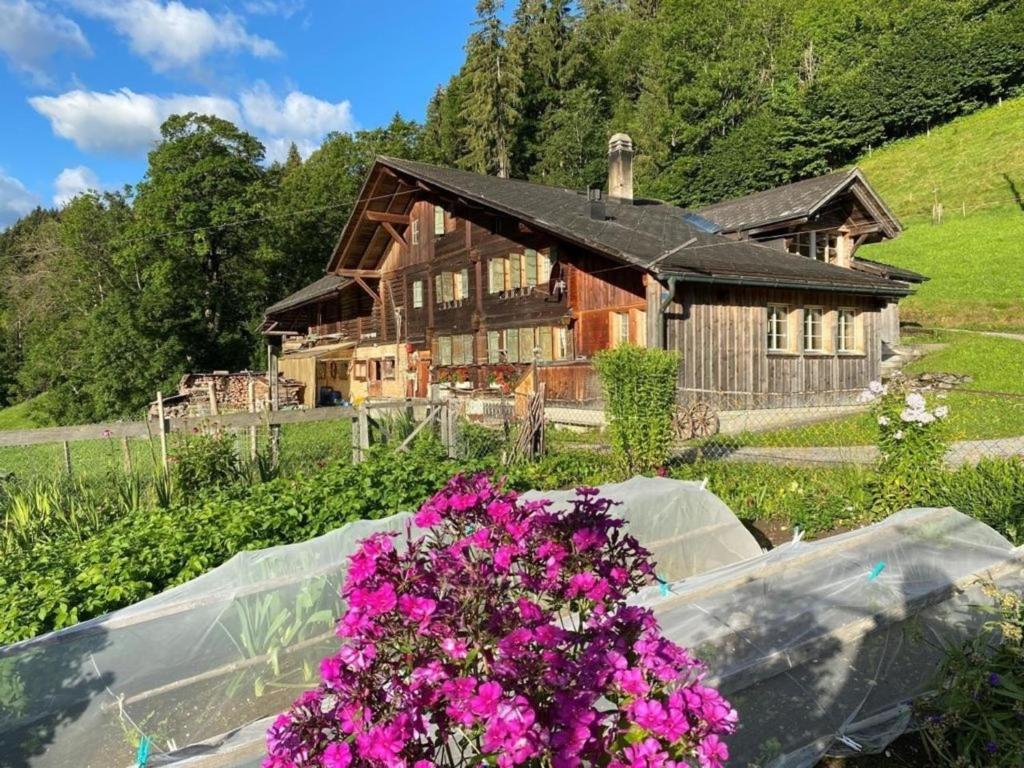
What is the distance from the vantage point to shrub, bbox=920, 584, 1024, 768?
104 inches

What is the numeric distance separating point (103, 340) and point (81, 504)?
2930 centimetres

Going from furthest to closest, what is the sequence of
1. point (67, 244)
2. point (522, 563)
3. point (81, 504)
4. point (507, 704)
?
1. point (67, 244)
2. point (81, 504)
3. point (522, 563)
4. point (507, 704)

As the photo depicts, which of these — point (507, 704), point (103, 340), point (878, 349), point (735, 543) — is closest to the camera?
point (507, 704)

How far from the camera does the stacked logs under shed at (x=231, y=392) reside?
2869cm

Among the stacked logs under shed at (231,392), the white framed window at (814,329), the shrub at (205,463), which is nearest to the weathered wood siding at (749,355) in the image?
the white framed window at (814,329)

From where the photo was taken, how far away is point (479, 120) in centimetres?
5125

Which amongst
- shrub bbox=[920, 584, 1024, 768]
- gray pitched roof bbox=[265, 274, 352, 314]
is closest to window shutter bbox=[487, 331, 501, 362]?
gray pitched roof bbox=[265, 274, 352, 314]

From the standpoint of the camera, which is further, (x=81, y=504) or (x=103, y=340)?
(x=103, y=340)

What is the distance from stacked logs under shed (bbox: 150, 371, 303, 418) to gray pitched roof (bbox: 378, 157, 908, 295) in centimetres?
1197

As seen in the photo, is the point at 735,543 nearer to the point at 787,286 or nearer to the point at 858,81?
the point at 787,286

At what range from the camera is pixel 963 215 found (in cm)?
3538

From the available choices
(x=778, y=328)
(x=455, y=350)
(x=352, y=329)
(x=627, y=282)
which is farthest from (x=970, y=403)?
(x=352, y=329)

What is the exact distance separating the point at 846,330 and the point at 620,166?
8.28 metres

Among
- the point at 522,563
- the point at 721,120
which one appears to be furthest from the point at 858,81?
the point at 522,563
